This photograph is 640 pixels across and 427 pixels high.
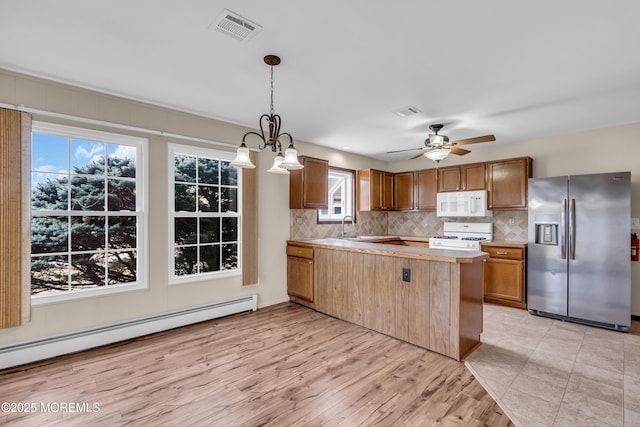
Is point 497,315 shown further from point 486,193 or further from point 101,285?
point 101,285

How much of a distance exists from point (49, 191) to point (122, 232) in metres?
0.71

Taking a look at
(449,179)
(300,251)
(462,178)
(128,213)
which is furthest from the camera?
(449,179)

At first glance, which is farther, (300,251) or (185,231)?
(300,251)

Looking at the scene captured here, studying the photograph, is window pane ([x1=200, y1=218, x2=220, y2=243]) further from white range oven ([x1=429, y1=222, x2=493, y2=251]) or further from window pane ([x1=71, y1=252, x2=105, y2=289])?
white range oven ([x1=429, y1=222, x2=493, y2=251])

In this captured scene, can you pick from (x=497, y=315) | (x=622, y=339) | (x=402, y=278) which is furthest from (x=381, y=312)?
(x=622, y=339)

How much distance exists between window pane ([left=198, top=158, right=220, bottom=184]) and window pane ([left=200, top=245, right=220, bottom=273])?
2.75 ft

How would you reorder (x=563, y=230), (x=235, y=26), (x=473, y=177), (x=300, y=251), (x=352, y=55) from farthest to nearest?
(x=473, y=177) < (x=300, y=251) < (x=563, y=230) < (x=352, y=55) < (x=235, y=26)

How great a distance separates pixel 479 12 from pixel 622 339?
3.65 metres

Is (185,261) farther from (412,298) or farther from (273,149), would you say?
(412,298)

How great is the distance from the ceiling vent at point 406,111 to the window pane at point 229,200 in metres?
2.28

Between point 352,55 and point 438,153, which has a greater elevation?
point 352,55

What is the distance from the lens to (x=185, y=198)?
11.9 ft

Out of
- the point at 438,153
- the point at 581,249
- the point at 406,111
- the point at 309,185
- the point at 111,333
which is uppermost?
the point at 406,111

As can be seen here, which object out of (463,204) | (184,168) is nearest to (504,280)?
(463,204)
